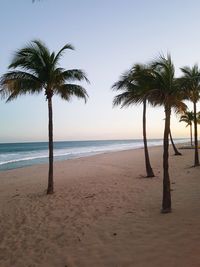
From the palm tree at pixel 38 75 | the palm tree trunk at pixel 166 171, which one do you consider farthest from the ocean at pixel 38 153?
the palm tree trunk at pixel 166 171

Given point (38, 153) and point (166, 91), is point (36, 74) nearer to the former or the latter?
point (166, 91)

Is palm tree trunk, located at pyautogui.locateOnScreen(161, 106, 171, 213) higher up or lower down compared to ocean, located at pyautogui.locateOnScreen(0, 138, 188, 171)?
higher up

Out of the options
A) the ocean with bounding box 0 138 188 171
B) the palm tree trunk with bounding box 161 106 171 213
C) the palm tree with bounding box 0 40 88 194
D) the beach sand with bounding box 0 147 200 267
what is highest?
the palm tree with bounding box 0 40 88 194

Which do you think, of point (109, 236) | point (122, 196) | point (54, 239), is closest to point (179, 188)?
point (122, 196)

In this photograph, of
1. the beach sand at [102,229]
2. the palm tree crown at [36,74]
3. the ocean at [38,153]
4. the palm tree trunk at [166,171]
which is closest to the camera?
the beach sand at [102,229]

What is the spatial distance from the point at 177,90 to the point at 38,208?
6.26m

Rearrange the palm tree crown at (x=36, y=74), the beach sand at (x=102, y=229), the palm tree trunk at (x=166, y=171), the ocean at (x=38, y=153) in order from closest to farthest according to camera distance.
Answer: the beach sand at (x=102, y=229)
the palm tree trunk at (x=166, y=171)
the palm tree crown at (x=36, y=74)
the ocean at (x=38, y=153)

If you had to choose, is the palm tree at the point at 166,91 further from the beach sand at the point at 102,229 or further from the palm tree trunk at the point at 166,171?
the beach sand at the point at 102,229

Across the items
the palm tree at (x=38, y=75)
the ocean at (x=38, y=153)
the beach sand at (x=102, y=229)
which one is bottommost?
the ocean at (x=38, y=153)

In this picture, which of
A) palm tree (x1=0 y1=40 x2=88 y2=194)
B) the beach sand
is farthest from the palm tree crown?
the beach sand

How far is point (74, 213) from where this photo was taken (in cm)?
866

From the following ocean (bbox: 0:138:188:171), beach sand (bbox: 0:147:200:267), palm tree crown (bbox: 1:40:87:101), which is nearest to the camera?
beach sand (bbox: 0:147:200:267)

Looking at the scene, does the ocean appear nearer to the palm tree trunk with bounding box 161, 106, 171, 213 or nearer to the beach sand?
the beach sand

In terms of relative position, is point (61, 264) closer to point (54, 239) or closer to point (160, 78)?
point (54, 239)
